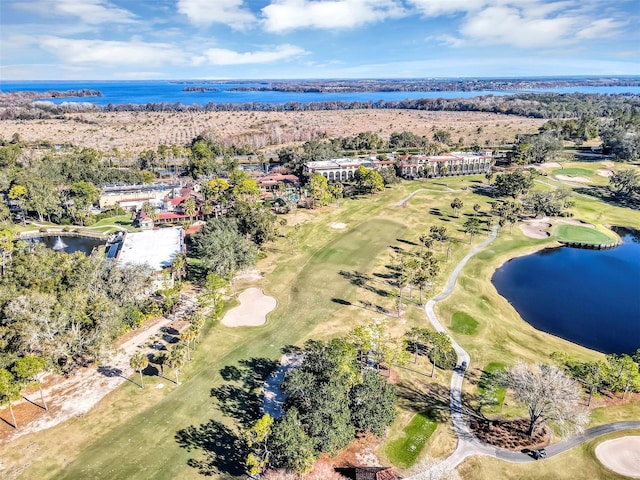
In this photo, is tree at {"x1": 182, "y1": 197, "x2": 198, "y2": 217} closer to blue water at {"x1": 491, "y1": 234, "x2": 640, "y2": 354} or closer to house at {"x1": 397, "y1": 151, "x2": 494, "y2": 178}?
blue water at {"x1": 491, "y1": 234, "x2": 640, "y2": 354}

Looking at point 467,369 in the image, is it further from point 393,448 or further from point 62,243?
point 62,243

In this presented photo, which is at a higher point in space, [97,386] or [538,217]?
[538,217]

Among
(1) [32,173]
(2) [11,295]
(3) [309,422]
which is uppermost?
(1) [32,173]

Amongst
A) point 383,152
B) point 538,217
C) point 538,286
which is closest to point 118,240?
point 538,286

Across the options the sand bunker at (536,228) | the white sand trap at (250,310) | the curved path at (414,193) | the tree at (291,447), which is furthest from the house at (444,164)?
the tree at (291,447)

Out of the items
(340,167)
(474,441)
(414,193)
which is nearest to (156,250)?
(474,441)

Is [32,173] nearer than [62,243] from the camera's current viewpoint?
No

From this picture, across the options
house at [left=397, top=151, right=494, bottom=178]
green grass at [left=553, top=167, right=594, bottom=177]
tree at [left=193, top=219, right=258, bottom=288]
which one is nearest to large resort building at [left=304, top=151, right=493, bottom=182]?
house at [left=397, top=151, right=494, bottom=178]

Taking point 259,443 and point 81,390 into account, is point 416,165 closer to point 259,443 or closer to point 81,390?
point 259,443

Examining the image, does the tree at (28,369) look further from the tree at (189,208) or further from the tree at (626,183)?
the tree at (626,183)
